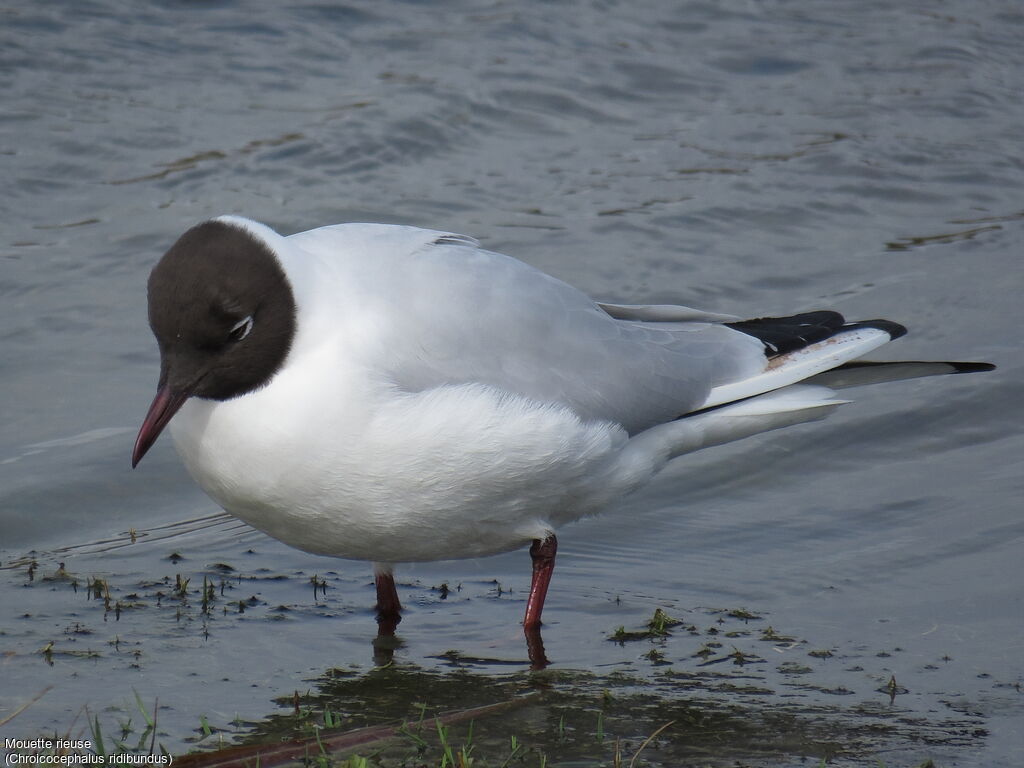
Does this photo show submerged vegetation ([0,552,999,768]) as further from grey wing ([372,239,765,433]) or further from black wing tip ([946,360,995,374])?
black wing tip ([946,360,995,374])

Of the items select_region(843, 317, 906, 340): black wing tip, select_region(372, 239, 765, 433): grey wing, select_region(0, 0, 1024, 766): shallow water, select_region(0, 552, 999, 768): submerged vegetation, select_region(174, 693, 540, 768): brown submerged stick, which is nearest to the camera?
select_region(174, 693, 540, 768): brown submerged stick

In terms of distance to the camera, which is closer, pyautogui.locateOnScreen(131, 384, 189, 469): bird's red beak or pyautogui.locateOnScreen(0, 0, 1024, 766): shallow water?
pyautogui.locateOnScreen(131, 384, 189, 469): bird's red beak

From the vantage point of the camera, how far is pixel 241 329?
14.8ft

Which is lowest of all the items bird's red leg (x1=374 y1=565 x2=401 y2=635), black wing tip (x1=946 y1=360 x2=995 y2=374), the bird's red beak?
bird's red leg (x1=374 y1=565 x2=401 y2=635)

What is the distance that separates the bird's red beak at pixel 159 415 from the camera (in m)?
4.43

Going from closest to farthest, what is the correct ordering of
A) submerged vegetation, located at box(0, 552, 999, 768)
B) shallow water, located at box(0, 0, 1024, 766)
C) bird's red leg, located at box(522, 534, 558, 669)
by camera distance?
submerged vegetation, located at box(0, 552, 999, 768), shallow water, located at box(0, 0, 1024, 766), bird's red leg, located at box(522, 534, 558, 669)

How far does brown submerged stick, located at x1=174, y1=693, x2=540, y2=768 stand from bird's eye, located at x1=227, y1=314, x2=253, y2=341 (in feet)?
4.04

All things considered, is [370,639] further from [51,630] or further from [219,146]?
[219,146]

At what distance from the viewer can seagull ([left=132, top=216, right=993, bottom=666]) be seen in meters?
4.46

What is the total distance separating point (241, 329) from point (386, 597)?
130 cm

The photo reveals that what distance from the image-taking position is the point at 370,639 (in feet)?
16.8

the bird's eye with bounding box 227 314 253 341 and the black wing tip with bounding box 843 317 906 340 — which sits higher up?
the black wing tip with bounding box 843 317 906 340

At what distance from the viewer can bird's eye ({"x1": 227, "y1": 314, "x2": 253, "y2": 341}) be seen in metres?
4.48

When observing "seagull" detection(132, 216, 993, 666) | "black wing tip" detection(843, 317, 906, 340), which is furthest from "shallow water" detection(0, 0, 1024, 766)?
"black wing tip" detection(843, 317, 906, 340)
